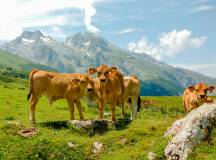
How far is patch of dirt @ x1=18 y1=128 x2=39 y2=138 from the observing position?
21.1 m

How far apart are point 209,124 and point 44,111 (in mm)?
20393

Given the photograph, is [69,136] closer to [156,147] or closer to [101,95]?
[101,95]

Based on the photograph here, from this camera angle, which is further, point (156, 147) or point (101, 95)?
point (101, 95)

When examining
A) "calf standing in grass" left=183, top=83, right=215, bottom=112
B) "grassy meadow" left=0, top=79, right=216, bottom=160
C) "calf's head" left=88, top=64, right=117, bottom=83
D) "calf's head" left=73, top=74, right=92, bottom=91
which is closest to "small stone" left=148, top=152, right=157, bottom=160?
"grassy meadow" left=0, top=79, right=216, bottom=160

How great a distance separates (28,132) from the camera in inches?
843

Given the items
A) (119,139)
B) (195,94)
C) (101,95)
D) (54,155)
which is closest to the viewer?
Answer: (54,155)

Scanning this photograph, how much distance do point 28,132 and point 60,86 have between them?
4.05 metres

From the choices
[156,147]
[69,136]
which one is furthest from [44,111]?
[156,147]

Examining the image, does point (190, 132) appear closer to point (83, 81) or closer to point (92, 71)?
point (92, 71)

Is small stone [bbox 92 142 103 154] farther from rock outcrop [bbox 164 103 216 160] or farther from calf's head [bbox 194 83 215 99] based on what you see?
calf's head [bbox 194 83 215 99]

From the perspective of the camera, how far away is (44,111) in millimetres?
35594

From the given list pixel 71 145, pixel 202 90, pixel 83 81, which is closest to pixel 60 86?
pixel 83 81

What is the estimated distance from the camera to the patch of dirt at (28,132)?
69.1ft

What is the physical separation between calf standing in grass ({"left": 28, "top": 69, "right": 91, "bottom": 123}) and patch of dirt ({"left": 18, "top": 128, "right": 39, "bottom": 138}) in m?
2.47
